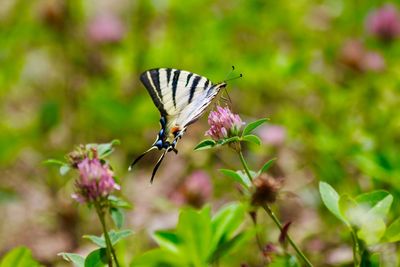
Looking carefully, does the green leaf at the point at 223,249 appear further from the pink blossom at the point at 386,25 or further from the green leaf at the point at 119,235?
the pink blossom at the point at 386,25

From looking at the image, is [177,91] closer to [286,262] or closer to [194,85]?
[194,85]

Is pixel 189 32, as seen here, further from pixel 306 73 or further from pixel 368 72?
pixel 368 72

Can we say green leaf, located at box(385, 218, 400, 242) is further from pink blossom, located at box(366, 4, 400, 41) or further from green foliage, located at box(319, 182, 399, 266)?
pink blossom, located at box(366, 4, 400, 41)

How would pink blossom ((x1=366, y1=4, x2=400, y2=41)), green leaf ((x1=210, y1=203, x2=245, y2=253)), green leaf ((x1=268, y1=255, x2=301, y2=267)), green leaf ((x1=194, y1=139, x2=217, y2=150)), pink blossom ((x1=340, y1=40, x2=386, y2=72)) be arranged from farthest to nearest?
pink blossom ((x1=366, y1=4, x2=400, y2=41)) < pink blossom ((x1=340, y1=40, x2=386, y2=72)) < green leaf ((x1=210, y1=203, x2=245, y2=253)) < green leaf ((x1=194, y1=139, x2=217, y2=150)) < green leaf ((x1=268, y1=255, x2=301, y2=267))

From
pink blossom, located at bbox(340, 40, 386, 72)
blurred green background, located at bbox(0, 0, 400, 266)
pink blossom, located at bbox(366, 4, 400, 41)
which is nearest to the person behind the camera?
blurred green background, located at bbox(0, 0, 400, 266)

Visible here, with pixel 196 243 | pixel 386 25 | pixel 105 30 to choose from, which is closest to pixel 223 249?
pixel 196 243

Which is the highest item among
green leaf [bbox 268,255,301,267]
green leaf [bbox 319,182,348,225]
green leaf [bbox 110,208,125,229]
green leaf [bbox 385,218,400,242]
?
green leaf [bbox 110,208,125,229]

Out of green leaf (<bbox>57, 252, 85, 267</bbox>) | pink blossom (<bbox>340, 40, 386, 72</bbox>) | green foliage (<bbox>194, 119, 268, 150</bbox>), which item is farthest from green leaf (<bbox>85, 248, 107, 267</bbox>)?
pink blossom (<bbox>340, 40, 386, 72</bbox>)
